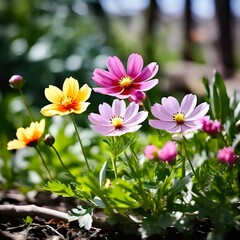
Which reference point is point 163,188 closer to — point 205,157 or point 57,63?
point 205,157

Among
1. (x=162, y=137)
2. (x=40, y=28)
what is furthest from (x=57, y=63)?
(x=162, y=137)

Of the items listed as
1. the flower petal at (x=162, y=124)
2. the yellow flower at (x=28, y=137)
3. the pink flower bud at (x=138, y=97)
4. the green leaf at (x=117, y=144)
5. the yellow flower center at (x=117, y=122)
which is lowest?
the green leaf at (x=117, y=144)

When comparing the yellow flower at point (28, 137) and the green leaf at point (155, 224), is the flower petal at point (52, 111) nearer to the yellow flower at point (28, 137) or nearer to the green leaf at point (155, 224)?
the yellow flower at point (28, 137)

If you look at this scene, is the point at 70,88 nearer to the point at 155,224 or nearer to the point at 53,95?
the point at 53,95

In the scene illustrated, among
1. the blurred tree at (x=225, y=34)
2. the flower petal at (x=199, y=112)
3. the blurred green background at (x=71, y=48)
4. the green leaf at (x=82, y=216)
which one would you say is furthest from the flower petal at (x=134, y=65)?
the blurred tree at (x=225, y=34)

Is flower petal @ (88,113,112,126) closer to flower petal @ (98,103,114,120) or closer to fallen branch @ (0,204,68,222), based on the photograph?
flower petal @ (98,103,114,120)

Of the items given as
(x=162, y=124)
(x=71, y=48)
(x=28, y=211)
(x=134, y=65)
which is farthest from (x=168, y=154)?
(x=71, y=48)

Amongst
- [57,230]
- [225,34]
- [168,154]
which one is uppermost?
[168,154]
